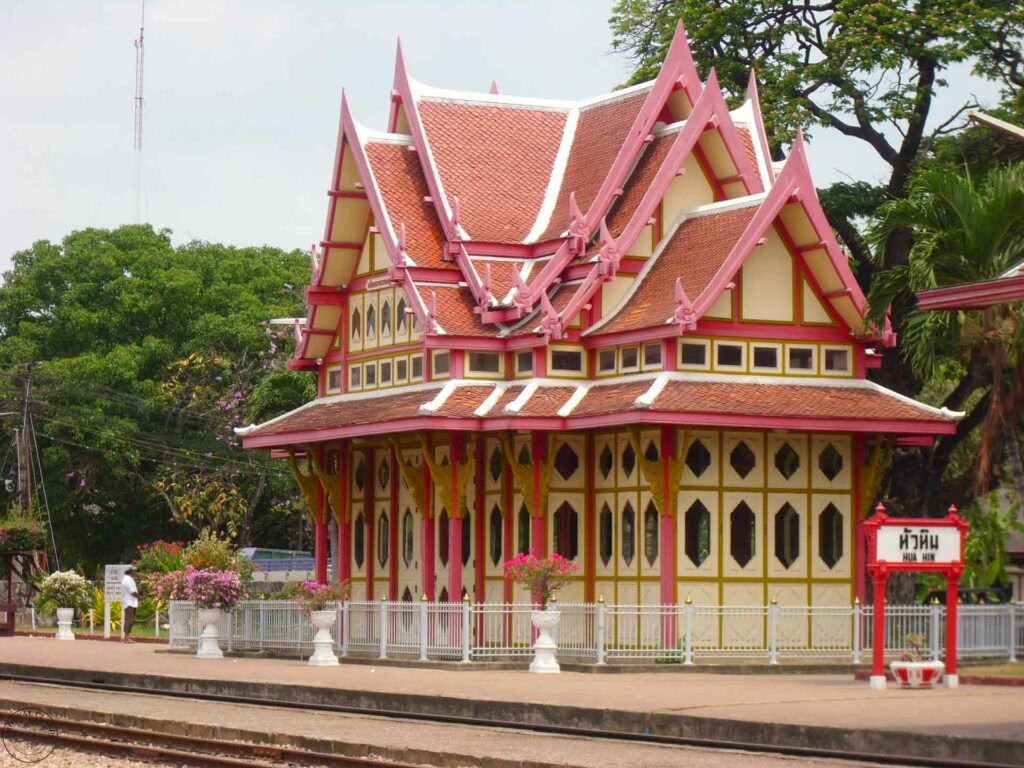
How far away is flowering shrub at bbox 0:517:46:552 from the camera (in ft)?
152

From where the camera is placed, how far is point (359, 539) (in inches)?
1464

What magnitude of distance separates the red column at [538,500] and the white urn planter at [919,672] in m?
8.79

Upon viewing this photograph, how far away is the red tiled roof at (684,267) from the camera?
102 ft

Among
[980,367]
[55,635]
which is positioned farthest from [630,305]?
[55,635]

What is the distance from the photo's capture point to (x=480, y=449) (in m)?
33.5

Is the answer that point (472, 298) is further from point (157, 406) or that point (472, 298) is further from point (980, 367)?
point (157, 406)

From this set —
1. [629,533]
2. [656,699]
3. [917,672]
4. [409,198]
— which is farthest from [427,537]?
[917,672]

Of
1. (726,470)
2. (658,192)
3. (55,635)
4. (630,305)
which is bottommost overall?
(55,635)

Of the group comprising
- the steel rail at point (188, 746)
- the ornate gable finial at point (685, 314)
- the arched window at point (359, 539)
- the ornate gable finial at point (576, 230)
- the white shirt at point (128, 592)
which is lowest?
the steel rail at point (188, 746)

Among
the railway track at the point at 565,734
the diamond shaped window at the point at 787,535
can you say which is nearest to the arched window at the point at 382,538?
the diamond shaped window at the point at 787,535

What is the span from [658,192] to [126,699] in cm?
1306

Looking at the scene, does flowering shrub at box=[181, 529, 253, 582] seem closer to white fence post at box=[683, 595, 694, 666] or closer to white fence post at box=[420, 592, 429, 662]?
white fence post at box=[420, 592, 429, 662]

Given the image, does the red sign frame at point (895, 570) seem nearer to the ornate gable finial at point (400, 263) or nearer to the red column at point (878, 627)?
the red column at point (878, 627)

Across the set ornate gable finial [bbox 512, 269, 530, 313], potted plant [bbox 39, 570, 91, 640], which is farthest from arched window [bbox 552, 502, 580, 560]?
potted plant [bbox 39, 570, 91, 640]
